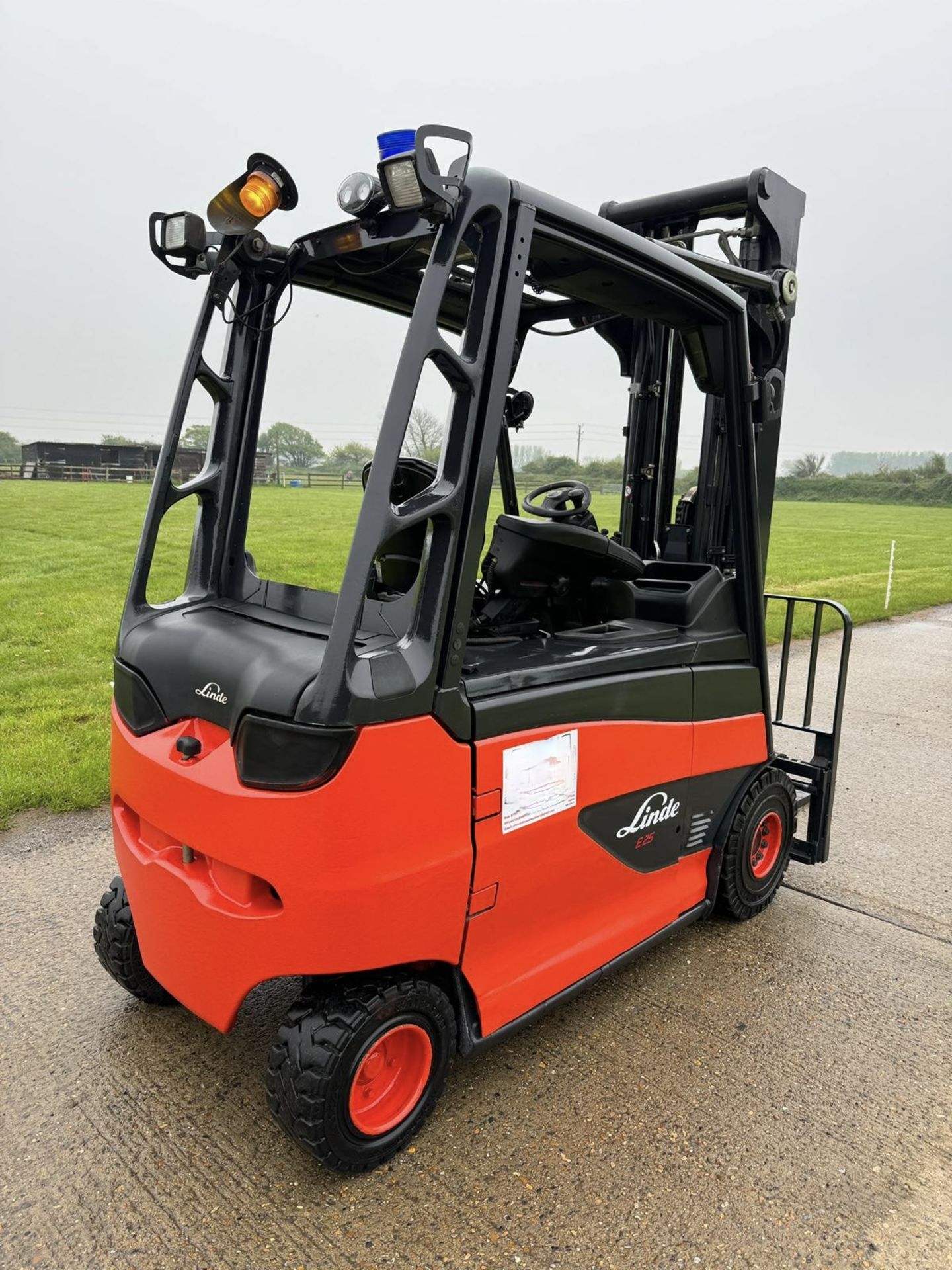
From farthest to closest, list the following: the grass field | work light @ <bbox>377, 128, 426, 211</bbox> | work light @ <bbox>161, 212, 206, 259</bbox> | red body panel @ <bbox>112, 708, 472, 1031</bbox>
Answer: the grass field < work light @ <bbox>161, 212, 206, 259</bbox> < red body panel @ <bbox>112, 708, 472, 1031</bbox> < work light @ <bbox>377, 128, 426, 211</bbox>

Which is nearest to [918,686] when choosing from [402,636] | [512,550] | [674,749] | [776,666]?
[776,666]

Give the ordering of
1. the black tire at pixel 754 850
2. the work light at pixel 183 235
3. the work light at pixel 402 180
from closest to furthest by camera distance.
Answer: the work light at pixel 402 180 → the work light at pixel 183 235 → the black tire at pixel 754 850

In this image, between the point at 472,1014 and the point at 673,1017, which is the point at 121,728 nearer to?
the point at 472,1014

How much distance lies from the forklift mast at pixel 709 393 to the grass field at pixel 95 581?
271 millimetres

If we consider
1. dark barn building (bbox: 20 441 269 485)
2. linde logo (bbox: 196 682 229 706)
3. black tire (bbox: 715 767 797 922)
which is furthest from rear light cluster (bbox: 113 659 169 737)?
dark barn building (bbox: 20 441 269 485)

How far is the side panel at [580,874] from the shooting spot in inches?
97.6

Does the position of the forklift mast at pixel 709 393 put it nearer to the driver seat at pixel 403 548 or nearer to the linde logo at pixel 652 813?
the linde logo at pixel 652 813

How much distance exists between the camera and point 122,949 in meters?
2.91

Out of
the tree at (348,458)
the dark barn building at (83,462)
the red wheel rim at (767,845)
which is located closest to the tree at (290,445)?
the tree at (348,458)

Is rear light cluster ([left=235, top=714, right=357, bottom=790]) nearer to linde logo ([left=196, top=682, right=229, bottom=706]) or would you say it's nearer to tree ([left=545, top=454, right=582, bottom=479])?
linde logo ([left=196, top=682, right=229, bottom=706])

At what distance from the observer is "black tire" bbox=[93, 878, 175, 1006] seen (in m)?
2.90

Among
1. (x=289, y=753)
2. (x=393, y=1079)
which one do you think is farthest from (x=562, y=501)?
(x=393, y=1079)

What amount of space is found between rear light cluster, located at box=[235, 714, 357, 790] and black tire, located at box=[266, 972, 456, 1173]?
61 cm

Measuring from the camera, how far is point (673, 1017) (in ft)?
10.1
